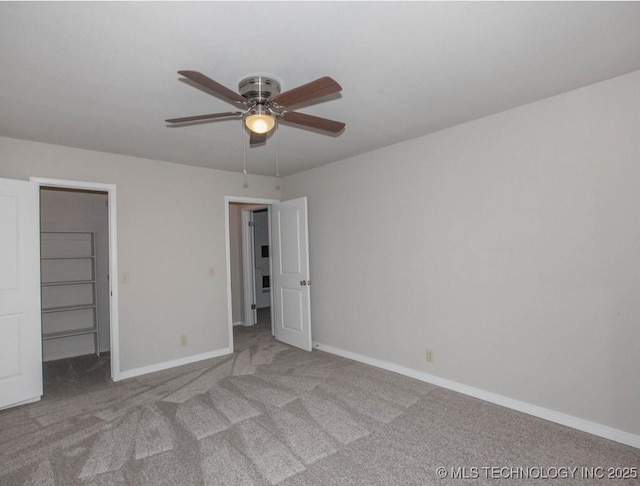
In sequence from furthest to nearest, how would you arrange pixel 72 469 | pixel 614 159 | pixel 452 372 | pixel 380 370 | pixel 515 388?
1. pixel 380 370
2. pixel 452 372
3. pixel 515 388
4. pixel 614 159
5. pixel 72 469

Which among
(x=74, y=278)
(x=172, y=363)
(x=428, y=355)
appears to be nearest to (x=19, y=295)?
(x=172, y=363)

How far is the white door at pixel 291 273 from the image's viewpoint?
Answer: 4508 mm

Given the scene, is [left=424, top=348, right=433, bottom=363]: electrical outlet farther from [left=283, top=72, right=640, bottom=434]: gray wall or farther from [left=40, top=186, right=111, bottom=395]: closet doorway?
[left=40, top=186, right=111, bottom=395]: closet doorway

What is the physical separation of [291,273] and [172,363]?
1.81 metres

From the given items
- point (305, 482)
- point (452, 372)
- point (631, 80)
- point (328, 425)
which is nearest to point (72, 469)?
point (305, 482)

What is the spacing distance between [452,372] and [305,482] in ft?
5.95

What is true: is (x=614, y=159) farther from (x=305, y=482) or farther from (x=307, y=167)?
(x=307, y=167)

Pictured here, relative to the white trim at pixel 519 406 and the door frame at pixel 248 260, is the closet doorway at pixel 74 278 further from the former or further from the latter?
the white trim at pixel 519 406

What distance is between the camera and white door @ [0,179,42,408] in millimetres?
3031

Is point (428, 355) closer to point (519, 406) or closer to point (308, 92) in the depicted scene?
point (519, 406)

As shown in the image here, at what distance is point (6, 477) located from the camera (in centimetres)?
212

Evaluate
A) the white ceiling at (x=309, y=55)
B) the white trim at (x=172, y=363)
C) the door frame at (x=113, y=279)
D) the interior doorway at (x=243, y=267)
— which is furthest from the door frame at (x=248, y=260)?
the white ceiling at (x=309, y=55)

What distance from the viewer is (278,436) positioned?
2480 millimetres

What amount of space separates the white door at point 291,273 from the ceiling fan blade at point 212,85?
2.55 meters
